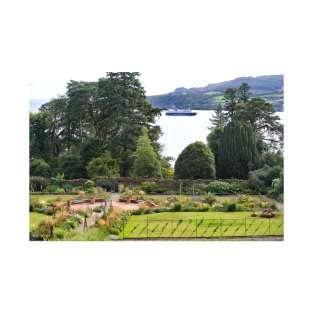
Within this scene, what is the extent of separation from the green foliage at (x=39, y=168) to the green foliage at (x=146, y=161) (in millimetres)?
1678

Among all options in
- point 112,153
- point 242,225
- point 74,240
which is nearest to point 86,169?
point 112,153

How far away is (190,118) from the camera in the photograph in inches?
502

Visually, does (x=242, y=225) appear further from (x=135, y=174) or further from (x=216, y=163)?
(x=135, y=174)

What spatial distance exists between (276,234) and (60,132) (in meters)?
4.58

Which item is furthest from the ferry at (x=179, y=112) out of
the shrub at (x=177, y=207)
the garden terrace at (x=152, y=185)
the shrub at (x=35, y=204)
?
the shrub at (x=35, y=204)

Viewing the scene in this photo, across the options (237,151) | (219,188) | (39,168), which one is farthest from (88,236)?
(237,151)

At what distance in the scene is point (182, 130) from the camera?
41.3 ft

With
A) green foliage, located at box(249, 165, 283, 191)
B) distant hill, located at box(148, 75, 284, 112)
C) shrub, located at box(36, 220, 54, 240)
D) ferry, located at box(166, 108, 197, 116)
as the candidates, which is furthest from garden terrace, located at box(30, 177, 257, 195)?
distant hill, located at box(148, 75, 284, 112)

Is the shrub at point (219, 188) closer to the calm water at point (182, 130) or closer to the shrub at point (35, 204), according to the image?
the calm water at point (182, 130)

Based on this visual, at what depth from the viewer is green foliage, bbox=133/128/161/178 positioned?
502 inches

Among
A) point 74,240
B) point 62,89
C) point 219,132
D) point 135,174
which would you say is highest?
point 62,89

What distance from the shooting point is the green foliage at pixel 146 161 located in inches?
502

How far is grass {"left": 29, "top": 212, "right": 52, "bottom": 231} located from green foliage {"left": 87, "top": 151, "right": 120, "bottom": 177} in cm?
119

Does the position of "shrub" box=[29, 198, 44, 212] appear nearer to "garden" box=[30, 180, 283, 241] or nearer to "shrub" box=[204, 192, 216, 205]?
"garden" box=[30, 180, 283, 241]
